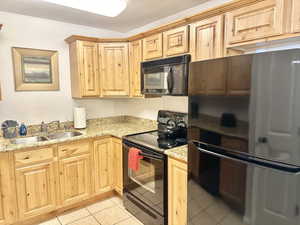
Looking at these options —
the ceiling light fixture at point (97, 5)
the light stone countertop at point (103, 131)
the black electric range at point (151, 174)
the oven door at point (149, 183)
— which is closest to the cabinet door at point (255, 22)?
the ceiling light fixture at point (97, 5)

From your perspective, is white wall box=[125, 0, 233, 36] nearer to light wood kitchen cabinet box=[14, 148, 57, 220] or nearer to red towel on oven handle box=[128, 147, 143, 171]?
red towel on oven handle box=[128, 147, 143, 171]

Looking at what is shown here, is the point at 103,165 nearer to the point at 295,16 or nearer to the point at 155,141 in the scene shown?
the point at 155,141

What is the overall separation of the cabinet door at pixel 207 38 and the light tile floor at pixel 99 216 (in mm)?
2038

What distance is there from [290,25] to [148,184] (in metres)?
1.88

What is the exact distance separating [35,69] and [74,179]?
1609 millimetres

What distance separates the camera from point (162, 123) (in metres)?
2.77

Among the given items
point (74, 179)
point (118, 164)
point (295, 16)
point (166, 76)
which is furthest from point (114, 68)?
point (295, 16)

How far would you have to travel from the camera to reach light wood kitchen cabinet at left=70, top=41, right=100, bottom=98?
281 centimetres

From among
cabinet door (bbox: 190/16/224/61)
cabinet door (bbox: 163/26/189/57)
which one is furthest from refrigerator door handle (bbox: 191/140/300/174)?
cabinet door (bbox: 163/26/189/57)

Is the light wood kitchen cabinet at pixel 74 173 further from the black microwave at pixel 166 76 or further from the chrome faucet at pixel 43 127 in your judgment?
the black microwave at pixel 166 76

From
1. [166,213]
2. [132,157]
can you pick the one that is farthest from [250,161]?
[132,157]

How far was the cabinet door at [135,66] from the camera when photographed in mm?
2727

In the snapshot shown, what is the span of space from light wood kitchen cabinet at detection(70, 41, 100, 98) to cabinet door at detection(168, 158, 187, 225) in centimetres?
169

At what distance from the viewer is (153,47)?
247cm
